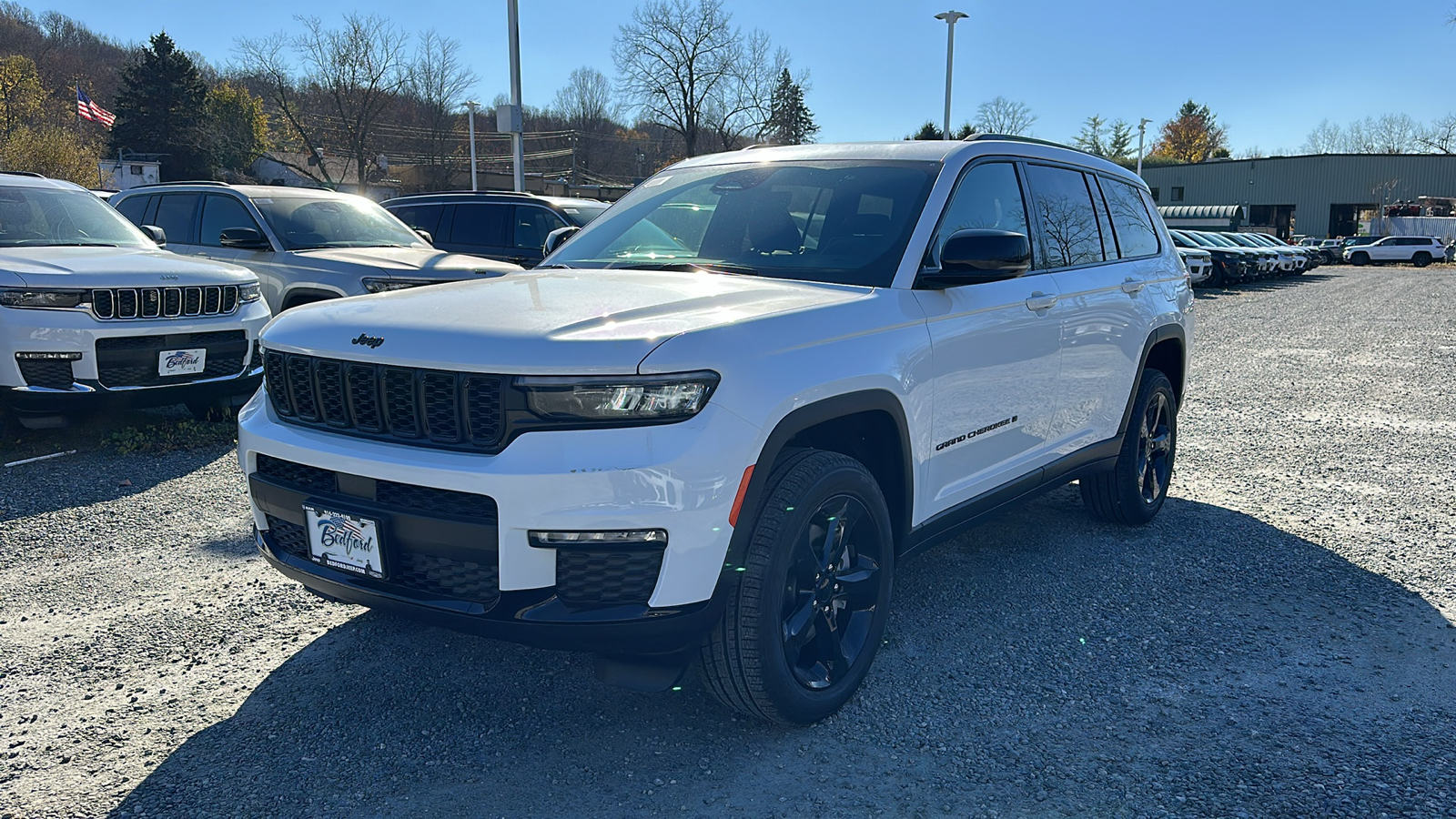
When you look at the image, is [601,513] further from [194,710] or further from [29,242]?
[29,242]

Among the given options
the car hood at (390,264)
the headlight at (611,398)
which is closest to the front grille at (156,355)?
the car hood at (390,264)

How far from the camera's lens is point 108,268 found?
644cm

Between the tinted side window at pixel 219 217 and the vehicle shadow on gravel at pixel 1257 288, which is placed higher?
the tinted side window at pixel 219 217

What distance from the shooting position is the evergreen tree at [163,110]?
63656 mm

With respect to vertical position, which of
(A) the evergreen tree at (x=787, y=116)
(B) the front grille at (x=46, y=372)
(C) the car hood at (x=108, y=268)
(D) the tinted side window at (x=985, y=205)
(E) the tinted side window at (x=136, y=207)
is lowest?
(B) the front grille at (x=46, y=372)

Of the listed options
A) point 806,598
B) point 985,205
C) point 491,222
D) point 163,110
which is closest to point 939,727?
point 806,598

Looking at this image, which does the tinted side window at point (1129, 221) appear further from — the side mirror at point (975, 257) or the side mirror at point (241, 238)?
the side mirror at point (241, 238)

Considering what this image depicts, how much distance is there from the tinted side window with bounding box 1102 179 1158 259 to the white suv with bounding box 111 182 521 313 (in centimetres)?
507

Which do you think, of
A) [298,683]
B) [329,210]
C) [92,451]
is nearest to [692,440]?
[298,683]

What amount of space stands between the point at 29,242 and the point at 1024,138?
22.0ft

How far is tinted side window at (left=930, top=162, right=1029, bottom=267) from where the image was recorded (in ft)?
12.2

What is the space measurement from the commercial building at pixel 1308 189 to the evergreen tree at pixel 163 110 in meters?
61.5

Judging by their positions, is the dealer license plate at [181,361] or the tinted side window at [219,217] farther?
the tinted side window at [219,217]

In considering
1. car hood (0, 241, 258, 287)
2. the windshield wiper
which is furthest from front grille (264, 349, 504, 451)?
car hood (0, 241, 258, 287)
